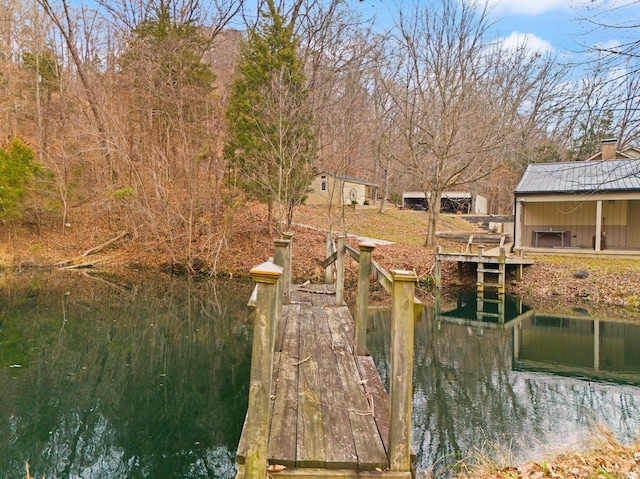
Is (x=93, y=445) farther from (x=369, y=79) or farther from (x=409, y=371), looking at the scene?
(x=369, y=79)

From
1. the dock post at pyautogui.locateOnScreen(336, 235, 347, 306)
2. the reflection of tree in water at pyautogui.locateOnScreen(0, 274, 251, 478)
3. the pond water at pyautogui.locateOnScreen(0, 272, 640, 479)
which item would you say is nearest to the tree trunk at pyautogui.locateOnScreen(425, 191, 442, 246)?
the pond water at pyautogui.locateOnScreen(0, 272, 640, 479)

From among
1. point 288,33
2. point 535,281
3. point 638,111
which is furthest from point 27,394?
point 288,33

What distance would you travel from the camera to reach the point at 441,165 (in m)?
21.4

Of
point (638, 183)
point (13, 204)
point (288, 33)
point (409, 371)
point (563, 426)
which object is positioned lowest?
point (563, 426)

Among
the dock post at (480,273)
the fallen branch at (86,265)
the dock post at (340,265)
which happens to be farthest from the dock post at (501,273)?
the fallen branch at (86,265)

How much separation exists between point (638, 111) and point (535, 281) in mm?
12050

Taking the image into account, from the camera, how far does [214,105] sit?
18906 millimetres

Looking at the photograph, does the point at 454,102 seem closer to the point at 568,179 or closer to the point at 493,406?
the point at 568,179

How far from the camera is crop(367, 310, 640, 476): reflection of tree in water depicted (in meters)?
5.57

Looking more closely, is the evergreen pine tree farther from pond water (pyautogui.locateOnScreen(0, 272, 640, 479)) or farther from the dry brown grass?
the dry brown grass

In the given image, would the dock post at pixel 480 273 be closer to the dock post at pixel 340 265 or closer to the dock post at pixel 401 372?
the dock post at pixel 340 265

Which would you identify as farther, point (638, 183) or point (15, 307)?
point (638, 183)

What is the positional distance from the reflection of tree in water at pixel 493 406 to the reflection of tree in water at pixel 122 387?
255 centimetres

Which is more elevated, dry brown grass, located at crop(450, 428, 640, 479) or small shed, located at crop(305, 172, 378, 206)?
small shed, located at crop(305, 172, 378, 206)
